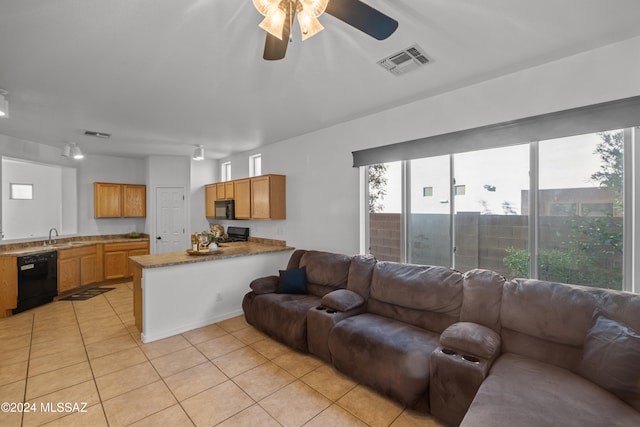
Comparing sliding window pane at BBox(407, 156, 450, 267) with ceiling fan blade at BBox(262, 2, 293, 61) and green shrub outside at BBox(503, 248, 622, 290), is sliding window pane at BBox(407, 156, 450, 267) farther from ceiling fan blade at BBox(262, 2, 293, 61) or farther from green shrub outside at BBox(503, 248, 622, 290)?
ceiling fan blade at BBox(262, 2, 293, 61)

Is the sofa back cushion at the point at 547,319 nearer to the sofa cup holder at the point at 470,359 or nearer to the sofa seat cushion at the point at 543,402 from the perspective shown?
the sofa seat cushion at the point at 543,402

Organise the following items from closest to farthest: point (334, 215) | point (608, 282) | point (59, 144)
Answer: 1. point (608, 282)
2. point (334, 215)
3. point (59, 144)

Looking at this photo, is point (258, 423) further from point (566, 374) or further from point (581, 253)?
point (581, 253)

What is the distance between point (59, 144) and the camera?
482 cm

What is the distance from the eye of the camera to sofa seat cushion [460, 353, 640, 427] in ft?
4.33

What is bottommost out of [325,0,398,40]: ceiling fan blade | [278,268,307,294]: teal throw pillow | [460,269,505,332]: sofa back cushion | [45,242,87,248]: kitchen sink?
[278,268,307,294]: teal throw pillow

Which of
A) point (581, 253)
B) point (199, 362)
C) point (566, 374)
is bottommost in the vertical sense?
point (199, 362)

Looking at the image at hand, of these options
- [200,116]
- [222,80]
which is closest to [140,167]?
[200,116]

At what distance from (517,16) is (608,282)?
2059 millimetres

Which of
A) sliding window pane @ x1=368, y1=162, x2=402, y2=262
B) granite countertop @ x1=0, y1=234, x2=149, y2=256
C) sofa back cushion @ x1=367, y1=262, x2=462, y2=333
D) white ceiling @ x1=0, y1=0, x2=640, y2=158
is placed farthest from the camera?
granite countertop @ x1=0, y1=234, x2=149, y2=256

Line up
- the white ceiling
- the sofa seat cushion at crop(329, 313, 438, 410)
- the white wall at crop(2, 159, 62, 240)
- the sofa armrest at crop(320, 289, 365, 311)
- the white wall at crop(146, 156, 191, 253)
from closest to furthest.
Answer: the white ceiling, the sofa seat cushion at crop(329, 313, 438, 410), the sofa armrest at crop(320, 289, 365, 311), the white wall at crop(2, 159, 62, 240), the white wall at crop(146, 156, 191, 253)

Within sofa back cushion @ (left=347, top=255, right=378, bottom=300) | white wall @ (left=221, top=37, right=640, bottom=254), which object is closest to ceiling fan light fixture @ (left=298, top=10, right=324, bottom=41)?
white wall @ (left=221, top=37, right=640, bottom=254)

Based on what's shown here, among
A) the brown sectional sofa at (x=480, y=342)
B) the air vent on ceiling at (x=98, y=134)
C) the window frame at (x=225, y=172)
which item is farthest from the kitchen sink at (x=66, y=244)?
the brown sectional sofa at (x=480, y=342)

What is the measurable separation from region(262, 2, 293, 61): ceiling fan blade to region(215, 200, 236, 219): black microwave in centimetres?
409
